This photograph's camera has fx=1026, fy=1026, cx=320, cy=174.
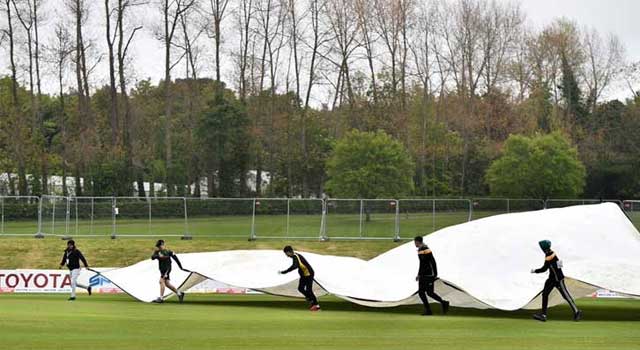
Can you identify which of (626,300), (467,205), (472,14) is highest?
(472,14)

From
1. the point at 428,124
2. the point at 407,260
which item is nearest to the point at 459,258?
the point at 407,260

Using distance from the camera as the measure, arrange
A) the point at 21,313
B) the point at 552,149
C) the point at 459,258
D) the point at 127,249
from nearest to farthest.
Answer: the point at 21,313
the point at 459,258
the point at 127,249
the point at 552,149

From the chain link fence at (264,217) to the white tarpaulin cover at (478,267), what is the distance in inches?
679

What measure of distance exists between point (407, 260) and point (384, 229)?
19824 millimetres

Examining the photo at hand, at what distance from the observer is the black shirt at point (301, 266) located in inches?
1024

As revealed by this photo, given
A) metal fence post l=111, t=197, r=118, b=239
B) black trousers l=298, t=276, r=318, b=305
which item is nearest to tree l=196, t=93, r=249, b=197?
metal fence post l=111, t=197, r=118, b=239

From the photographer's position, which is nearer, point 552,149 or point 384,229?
point 384,229

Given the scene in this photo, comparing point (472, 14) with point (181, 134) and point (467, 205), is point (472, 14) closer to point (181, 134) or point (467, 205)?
point (181, 134)

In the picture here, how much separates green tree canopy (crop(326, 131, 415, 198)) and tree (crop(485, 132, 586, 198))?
676cm

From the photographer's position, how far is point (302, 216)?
47.7 meters

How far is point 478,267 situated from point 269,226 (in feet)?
73.6

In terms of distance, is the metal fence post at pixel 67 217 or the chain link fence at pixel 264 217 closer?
the metal fence post at pixel 67 217

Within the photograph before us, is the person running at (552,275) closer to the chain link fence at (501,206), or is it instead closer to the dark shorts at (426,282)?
the dark shorts at (426,282)

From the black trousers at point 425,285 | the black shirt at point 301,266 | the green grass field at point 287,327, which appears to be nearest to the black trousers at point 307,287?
the black shirt at point 301,266
